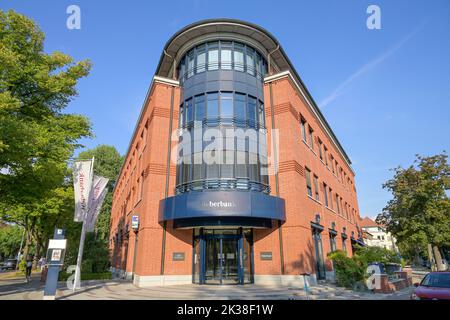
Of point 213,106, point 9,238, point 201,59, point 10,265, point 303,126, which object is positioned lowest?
point 10,265

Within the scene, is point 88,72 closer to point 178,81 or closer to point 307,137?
point 178,81

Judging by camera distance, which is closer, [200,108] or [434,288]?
[434,288]

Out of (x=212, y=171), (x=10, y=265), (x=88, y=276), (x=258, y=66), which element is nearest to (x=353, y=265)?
(x=212, y=171)

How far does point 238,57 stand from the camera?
64.3 feet

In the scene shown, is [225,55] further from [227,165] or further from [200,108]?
[227,165]

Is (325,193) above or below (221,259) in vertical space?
above

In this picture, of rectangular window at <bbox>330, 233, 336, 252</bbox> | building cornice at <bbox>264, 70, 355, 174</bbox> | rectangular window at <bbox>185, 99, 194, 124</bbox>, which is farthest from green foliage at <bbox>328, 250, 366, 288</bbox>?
building cornice at <bbox>264, 70, 355, 174</bbox>

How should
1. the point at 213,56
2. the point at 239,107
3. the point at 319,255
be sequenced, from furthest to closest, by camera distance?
the point at 319,255 → the point at 213,56 → the point at 239,107

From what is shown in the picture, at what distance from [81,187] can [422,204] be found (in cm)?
3416

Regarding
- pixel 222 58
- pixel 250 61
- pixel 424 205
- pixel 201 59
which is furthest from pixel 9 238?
pixel 424 205

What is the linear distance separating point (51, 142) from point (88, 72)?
5.36 m

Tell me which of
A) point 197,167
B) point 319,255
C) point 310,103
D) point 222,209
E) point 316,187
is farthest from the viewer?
point 310,103

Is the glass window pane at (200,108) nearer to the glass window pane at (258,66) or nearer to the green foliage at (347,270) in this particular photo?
the glass window pane at (258,66)

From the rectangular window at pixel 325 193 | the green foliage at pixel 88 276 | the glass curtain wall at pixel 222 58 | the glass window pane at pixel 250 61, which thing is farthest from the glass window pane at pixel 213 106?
the green foliage at pixel 88 276
